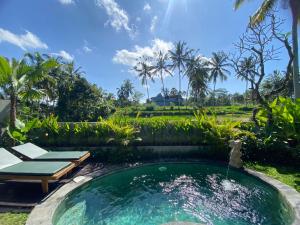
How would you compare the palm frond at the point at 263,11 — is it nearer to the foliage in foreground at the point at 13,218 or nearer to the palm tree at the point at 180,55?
the foliage in foreground at the point at 13,218

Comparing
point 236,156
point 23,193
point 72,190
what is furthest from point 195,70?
point 23,193

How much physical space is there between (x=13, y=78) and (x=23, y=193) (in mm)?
5681

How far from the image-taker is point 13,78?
9.52 meters

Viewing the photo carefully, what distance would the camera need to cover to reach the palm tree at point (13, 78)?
9.36 meters

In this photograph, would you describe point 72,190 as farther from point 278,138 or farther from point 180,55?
point 180,55

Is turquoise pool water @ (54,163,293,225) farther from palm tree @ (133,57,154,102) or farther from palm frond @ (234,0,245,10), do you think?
palm tree @ (133,57,154,102)

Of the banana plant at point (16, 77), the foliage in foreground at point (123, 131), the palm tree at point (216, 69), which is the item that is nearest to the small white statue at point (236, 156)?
the foliage in foreground at point (123, 131)

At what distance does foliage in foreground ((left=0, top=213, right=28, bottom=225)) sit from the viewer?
4327 millimetres

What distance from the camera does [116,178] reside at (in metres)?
7.40

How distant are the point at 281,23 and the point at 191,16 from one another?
14.3ft

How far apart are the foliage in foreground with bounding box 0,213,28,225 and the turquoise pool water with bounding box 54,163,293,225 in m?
0.61

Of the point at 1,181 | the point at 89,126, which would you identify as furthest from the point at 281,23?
the point at 1,181

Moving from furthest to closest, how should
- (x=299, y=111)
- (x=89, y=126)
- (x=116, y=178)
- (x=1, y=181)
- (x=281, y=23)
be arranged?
(x=281, y=23), (x=89, y=126), (x=299, y=111), (x=116, y=178), (x=1, y=181)

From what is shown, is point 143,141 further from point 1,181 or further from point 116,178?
point 1,181
